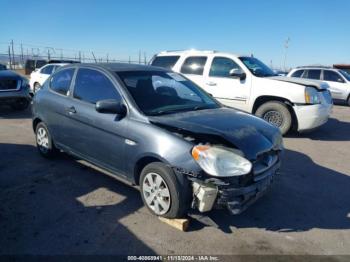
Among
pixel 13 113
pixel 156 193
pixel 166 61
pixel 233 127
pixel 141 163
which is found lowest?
pixel 13 113

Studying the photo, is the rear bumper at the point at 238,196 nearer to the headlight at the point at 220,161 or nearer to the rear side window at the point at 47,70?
the headlight at the point at 220,161

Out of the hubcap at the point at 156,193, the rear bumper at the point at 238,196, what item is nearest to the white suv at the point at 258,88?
the rear bumper at the point at 238,196

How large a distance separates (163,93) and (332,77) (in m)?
12.8

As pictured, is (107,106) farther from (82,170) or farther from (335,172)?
(335,172)

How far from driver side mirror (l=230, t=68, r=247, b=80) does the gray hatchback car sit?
3.14 m

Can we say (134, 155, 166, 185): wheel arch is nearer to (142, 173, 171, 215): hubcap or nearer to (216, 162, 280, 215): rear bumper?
(142, 173, 171, 215): hubcap

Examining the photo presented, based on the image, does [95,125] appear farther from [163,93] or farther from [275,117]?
[275,117]

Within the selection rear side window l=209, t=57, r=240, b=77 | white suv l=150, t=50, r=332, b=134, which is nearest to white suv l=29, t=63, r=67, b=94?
white suv l=150, t=50, r=332, b=134

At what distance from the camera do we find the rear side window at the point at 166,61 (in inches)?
354

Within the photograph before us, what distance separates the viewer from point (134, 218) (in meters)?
3.67

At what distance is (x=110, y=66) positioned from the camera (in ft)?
15.1

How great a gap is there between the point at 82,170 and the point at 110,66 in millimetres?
1755

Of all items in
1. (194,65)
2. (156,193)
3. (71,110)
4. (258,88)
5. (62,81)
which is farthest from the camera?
(194,65)

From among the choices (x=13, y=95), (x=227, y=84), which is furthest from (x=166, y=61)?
(x=13, y=95)
